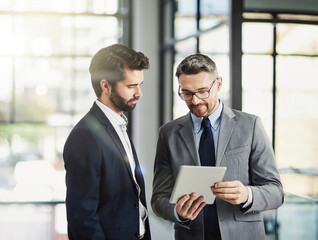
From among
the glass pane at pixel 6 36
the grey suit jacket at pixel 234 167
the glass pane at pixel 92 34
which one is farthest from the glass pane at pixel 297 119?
the glass pane at pixel 6 36

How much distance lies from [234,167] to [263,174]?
13 cm

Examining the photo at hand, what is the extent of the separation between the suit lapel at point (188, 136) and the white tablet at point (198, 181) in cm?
20

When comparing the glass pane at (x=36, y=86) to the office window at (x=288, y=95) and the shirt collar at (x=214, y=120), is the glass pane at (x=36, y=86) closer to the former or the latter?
the office window at (x=288, y=95)

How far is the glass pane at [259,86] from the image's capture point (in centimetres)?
443

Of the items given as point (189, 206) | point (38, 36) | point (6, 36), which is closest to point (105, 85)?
point (189, 206)

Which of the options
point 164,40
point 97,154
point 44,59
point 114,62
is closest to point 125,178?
point 97,154

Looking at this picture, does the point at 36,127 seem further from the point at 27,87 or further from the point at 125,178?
the point at 125,178

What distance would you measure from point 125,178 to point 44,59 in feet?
21.1

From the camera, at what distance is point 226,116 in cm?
232

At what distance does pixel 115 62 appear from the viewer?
7.27ft

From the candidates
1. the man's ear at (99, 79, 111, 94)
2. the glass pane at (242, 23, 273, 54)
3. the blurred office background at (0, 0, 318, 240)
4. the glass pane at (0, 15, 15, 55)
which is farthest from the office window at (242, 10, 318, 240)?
the glass pane at (0, 15, 15, 55)

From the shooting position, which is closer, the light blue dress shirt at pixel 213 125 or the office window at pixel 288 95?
the light blue dress shirt at pixel 213 125

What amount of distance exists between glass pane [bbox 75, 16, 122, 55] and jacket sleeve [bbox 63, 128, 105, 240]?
634cm

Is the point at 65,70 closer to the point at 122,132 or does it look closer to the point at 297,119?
the point at 297,119
